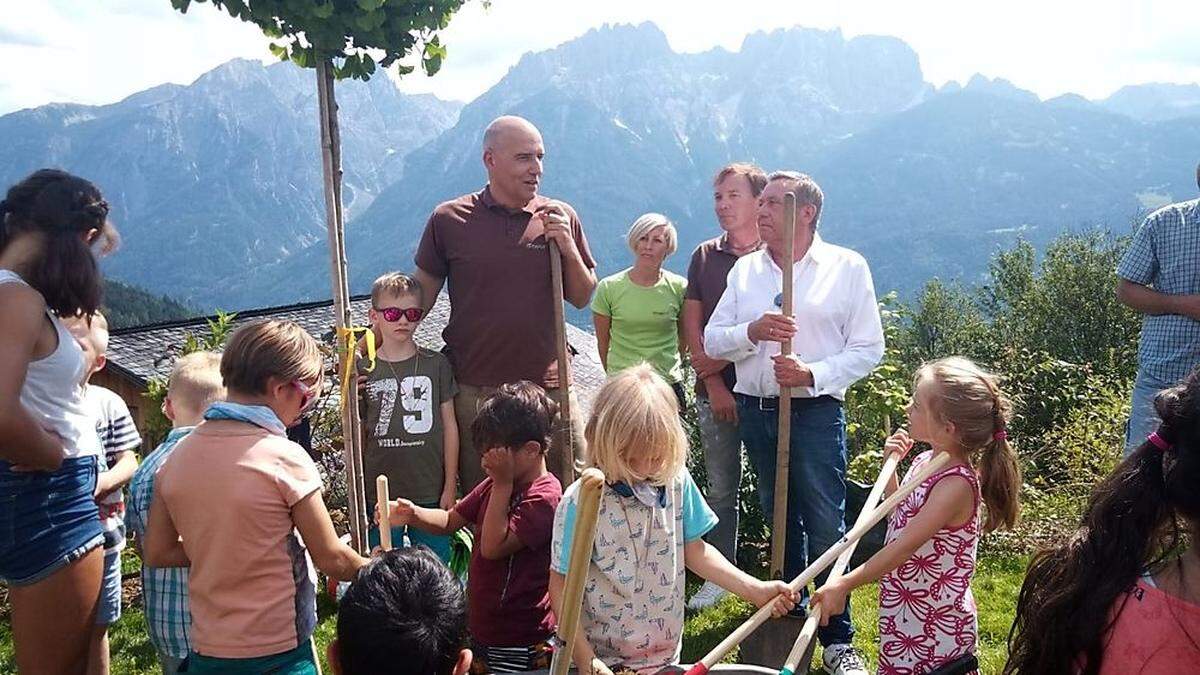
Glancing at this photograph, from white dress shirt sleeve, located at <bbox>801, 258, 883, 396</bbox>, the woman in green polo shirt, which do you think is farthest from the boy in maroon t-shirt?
the woman in green polo shirt

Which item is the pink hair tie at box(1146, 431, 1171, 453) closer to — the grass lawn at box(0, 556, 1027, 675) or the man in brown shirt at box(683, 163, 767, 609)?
the grass lawn at box(0, 556, 1027, 675)

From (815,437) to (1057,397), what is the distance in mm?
9936

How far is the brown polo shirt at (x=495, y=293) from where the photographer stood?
14.0ft

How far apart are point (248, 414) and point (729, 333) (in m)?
2.34

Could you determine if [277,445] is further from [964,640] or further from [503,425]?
[964,640]

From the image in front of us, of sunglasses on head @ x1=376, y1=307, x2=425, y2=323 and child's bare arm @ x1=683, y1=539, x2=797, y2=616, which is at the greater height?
sunglasses on head @ x1=376, y1=307, x2=425, y2=323

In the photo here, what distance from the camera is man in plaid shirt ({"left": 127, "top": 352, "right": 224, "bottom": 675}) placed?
9.66 feet

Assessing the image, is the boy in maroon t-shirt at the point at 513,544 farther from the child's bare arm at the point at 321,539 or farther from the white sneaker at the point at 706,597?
the white sneaker at the point at 706,597

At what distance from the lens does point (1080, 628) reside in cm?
183

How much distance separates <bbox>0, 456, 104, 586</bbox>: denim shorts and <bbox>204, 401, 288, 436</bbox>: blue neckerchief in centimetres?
70

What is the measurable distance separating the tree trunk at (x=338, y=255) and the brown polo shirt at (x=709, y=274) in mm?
2239

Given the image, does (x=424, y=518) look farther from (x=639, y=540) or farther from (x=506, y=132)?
(x=506, y=132)

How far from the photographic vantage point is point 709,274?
5.09m

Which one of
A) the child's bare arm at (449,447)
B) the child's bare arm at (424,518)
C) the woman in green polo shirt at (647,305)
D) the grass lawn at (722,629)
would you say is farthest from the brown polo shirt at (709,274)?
the child's bare arm at (424,518)
